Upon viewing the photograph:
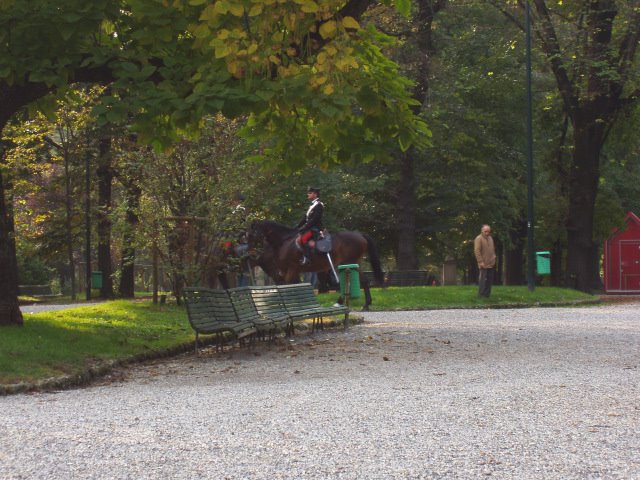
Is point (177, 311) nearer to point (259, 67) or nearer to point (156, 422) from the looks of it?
point (259, 67)

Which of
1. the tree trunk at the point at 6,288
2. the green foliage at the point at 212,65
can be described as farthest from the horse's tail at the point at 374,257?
the tree trunk at the point at 6,288

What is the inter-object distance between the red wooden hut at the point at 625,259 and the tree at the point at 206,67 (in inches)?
1283

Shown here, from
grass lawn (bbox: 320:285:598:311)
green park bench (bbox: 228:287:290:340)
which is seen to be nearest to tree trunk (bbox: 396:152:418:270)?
grass lawn (bbox: 320:285:598:311)

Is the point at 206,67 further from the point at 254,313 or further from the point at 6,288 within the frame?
the point at 254,313

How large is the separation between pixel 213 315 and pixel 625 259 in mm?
33805

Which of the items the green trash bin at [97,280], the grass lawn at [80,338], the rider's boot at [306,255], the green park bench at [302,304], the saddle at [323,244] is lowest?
the grass lawn at [80,338]

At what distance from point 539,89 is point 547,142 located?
3.22m

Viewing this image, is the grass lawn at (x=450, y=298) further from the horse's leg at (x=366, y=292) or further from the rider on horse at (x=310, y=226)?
the rider on horse at (x=310, y=226)

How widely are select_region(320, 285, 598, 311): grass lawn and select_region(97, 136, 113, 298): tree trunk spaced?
1052cm

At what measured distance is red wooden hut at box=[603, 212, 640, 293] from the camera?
44.8 meters

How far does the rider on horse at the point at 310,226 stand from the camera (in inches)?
842

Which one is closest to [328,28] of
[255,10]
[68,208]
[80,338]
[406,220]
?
[255,10]

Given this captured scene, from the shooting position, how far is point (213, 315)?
47.7 feet

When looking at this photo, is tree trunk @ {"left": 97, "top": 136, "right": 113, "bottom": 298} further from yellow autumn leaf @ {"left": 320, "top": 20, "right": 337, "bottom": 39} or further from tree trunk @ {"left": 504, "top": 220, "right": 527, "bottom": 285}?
yellow autumn leaf @ {"left": 320, "top": 20, "right": 337, "bottom": 39}
